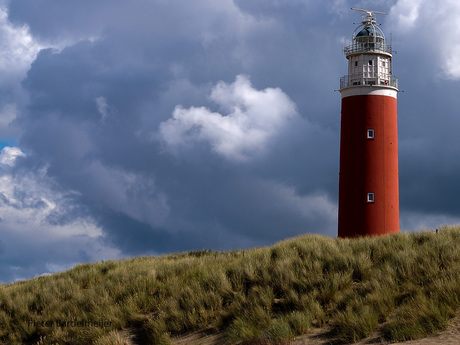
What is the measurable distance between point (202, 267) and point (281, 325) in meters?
6.06

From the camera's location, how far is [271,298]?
636 inches

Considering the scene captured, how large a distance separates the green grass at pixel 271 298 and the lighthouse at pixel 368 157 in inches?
349

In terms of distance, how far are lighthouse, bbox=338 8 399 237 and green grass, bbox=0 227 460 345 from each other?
888 centimetres

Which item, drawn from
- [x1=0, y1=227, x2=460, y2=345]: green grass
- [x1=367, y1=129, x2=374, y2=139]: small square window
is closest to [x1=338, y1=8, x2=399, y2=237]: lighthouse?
[x1=367, y1=129, x2=374, y2=139]: small square window

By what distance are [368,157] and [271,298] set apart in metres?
14.4

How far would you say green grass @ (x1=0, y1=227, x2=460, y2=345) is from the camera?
14117mm

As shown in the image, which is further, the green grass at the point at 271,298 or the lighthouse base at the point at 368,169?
the lighthouse base at the point at 368,169

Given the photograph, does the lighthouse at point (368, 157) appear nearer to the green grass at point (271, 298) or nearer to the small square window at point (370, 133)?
the small square window at point (370, 133)

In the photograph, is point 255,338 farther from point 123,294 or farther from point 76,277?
point 76,277

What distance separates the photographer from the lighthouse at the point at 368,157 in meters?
28.6

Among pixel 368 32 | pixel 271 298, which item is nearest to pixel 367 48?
pixel 368 32

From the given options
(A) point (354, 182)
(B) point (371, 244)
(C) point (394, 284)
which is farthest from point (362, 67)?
(C) point (394, 284)

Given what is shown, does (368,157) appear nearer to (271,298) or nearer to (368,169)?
(368,169)

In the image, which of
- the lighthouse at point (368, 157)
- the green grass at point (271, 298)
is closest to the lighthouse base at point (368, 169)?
the lighthouse at point (368, 157)
